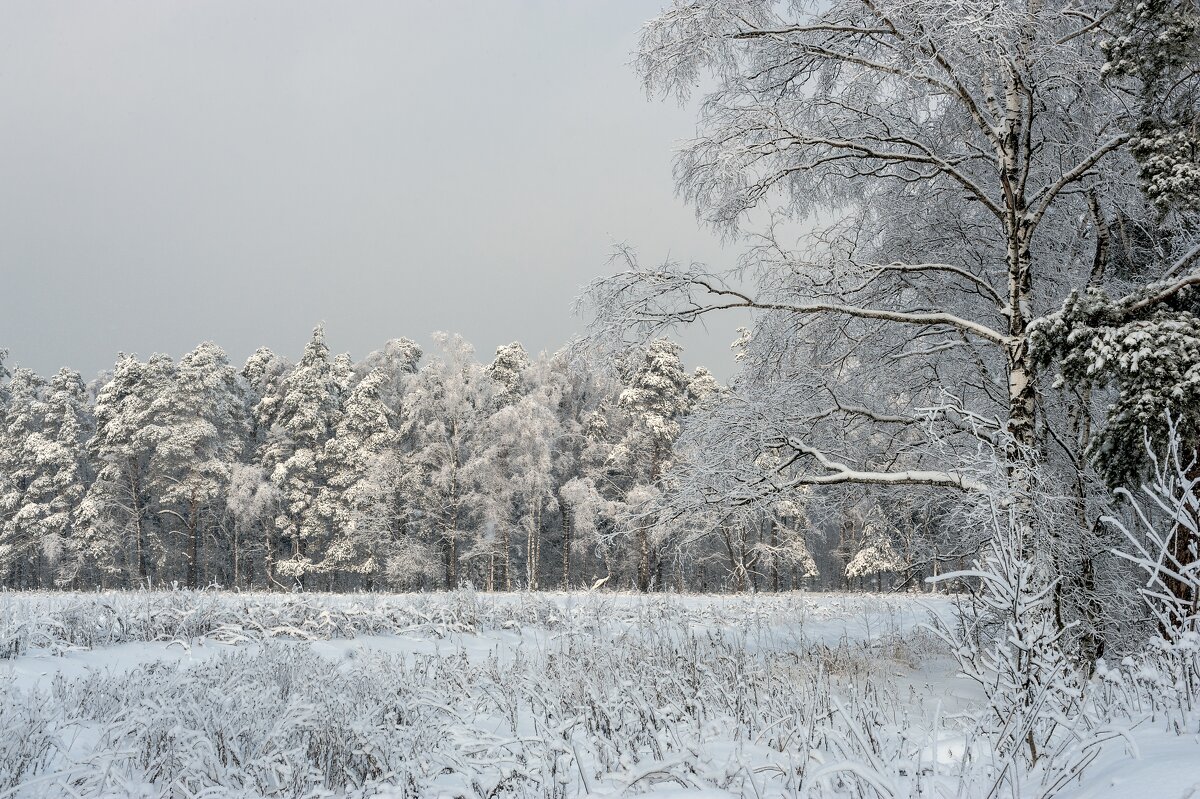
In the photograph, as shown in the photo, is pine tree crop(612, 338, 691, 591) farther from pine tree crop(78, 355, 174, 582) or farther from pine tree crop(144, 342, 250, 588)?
pine tree crop(78, 355, 174, 582)

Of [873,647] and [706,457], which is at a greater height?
[706,457]

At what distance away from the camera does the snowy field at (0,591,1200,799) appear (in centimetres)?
318

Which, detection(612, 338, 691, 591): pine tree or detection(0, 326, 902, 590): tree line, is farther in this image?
detection(612, 338, 691, 591): pine tree

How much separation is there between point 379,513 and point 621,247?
23.1 metres

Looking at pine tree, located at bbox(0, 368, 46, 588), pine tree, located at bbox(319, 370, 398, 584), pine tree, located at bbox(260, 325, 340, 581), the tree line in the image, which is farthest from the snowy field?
pine tree, located at bbox(0, 368, 46, 588)

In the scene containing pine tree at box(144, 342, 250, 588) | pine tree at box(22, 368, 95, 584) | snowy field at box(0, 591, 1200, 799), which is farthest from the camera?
pine tree at box(22, 368, 95, 584)

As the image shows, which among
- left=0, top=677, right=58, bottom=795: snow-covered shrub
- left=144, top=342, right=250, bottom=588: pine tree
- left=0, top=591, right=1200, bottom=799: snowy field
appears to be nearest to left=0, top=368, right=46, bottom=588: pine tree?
left=144, top=342, right=250, bottom=588: pine tree

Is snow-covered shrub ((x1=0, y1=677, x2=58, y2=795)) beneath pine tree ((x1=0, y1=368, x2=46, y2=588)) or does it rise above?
beneath

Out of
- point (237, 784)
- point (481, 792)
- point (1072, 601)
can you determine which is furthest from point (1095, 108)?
point (237, 784)

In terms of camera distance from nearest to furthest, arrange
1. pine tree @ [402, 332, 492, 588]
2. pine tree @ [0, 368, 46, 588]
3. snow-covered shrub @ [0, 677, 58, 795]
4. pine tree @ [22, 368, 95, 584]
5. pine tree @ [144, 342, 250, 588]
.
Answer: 1. snow-covered shrub @ [0, 677, 58, 795]
2. pine tree @ [402, 332, 492, 588]
3. pine tree @ [144, 342, 250, 588]
4. pine tree @ [22, 368, 95, 584]
5. pine tree @ [0, 368, 46, 588]

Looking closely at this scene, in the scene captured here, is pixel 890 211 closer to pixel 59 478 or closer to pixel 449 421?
pixel 449 421

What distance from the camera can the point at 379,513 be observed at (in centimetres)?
2792

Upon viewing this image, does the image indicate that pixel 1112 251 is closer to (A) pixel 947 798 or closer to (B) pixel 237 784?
(A) pixel 947 798

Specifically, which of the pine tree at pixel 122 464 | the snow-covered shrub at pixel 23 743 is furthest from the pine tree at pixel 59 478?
the snow-covered shrub at pixel 23 743
